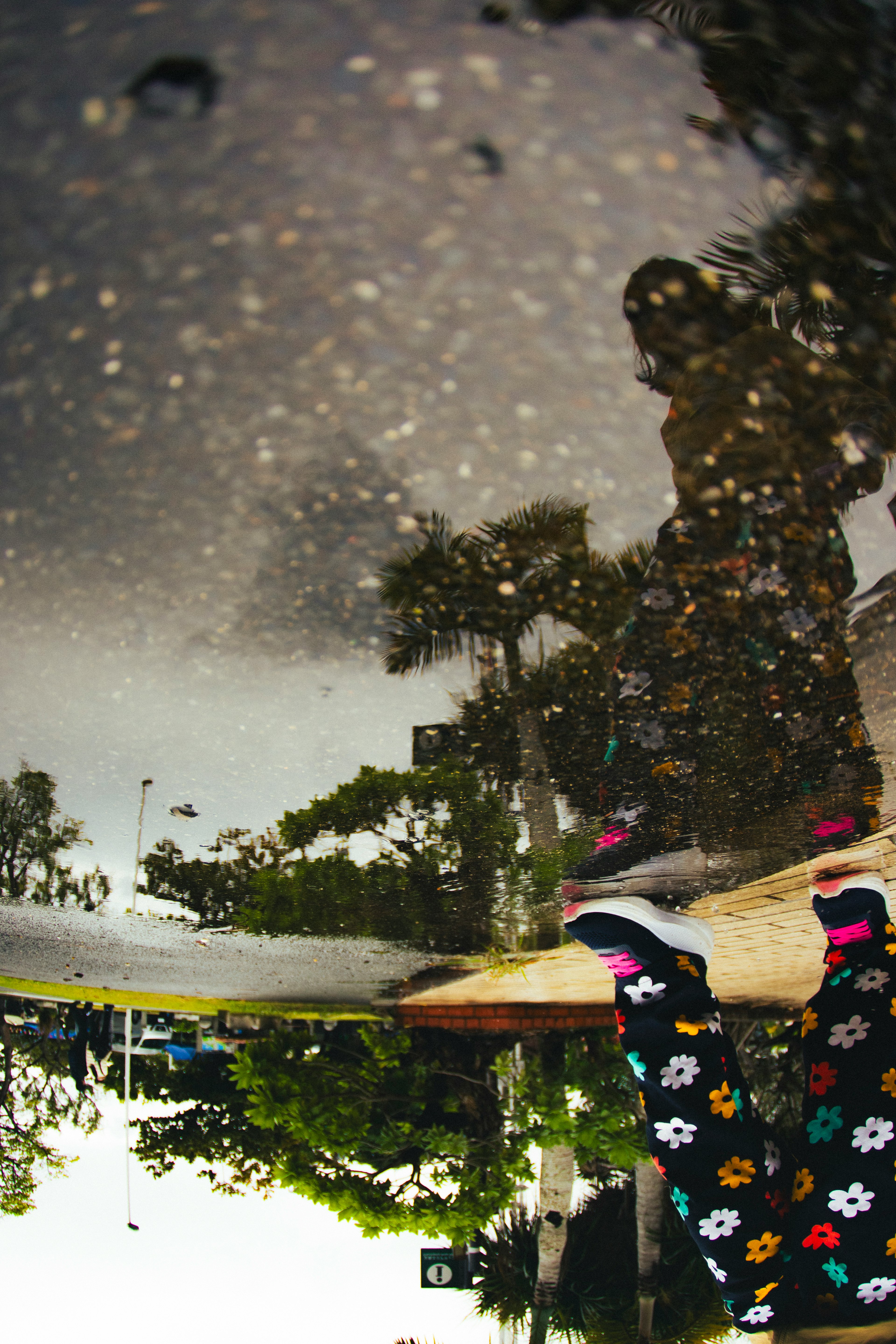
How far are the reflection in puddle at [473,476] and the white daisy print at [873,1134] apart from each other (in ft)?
0.15

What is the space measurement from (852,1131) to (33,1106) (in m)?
4.01

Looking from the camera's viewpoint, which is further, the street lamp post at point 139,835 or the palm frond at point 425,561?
the street lamp post at point 139,835

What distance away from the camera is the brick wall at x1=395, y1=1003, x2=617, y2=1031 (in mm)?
3158

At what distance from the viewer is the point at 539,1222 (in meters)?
3.30

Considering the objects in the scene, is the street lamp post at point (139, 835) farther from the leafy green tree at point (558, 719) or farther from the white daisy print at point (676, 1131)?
the white daisy print at point (676, 1131)

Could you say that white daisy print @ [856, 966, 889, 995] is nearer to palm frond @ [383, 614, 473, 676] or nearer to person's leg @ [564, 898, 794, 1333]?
person's leg @ [564, 898, 794, 1333]

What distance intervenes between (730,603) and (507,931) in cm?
133

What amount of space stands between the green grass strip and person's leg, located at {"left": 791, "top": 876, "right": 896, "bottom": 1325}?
7.68ft

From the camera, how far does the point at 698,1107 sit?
98 centimetres

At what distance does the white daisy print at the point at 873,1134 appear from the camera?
983mm

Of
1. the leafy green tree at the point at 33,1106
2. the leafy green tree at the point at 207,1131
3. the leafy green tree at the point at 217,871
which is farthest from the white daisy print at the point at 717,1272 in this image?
the leafy green tree at the point at 33,1106

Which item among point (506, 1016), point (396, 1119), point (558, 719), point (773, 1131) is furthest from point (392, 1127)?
point (558, 719)

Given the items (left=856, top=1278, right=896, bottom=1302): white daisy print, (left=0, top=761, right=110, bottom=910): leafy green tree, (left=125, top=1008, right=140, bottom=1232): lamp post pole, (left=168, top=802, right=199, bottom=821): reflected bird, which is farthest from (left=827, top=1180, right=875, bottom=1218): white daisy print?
(left=125, top=1008, right=140, bottom=1232): lamp post pole

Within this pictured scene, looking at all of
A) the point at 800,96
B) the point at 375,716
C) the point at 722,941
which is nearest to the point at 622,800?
the point at 375,716
